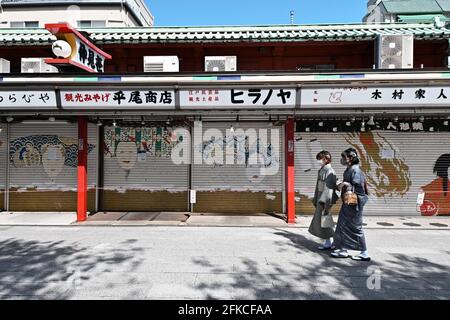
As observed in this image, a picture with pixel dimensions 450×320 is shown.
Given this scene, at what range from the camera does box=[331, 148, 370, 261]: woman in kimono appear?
19.1 feet

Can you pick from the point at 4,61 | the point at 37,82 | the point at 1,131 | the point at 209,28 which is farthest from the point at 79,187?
the point at 209,28

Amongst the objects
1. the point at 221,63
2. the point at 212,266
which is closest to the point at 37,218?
the point at 212,266

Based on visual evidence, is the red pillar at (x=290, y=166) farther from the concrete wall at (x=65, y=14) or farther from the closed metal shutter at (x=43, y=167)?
the concrete wall at (x=65, y=14)

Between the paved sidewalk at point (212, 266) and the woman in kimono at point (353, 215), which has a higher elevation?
the woman in kimono at point (353, 215)

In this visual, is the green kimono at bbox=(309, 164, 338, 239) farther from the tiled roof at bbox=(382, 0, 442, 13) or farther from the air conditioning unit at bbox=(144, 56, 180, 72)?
the tiled roof at bbox=(382, 0, 442, 13)

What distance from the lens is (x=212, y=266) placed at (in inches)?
220

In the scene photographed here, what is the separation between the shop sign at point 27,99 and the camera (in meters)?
8.66

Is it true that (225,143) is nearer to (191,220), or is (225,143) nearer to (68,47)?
(191,220)

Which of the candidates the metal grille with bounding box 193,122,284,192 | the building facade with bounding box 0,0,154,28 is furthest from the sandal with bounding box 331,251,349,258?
the building facade with bounding box 0,0,154,28

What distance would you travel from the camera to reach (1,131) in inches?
439

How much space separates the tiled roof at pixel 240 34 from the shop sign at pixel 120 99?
275 centimetres

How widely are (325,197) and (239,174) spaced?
16.1 feet

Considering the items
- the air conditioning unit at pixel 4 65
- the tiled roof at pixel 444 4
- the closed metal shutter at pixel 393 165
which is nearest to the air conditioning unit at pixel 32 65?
the air conditioning unit at pixel 4 65
